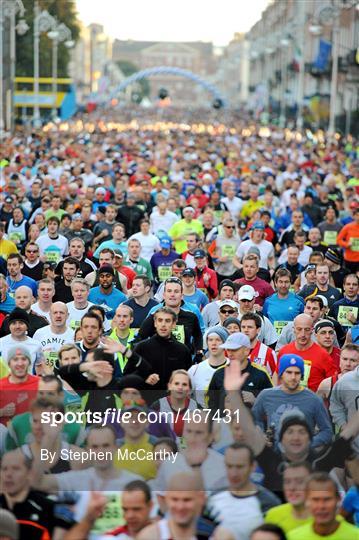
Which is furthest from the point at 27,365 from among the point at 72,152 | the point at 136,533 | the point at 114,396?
the point at 72,152

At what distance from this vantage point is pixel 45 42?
86375 millimetres

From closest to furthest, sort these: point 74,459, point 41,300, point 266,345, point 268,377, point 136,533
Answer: point 136,533 → point 74,459 → point 268,377 → point 266,345 → point 41,300

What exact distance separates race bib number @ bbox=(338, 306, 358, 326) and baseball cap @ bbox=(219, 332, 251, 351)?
3387mm

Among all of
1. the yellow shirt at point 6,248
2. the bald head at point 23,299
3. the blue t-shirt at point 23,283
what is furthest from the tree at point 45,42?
the bald head at point 23,299

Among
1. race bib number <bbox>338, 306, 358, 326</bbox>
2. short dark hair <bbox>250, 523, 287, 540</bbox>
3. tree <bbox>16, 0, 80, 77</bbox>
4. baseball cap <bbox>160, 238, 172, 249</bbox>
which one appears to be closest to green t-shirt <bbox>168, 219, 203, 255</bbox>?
baseball cap <bbox>160, 238, 172, 249</bbox>

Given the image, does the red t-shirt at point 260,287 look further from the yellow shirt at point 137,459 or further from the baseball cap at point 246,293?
the yellow shirt at point 137,459

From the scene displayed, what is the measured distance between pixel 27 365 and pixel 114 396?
0.78m

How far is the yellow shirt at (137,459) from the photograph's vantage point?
7.37m

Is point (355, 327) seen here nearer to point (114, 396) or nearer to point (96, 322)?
point (96, 322)

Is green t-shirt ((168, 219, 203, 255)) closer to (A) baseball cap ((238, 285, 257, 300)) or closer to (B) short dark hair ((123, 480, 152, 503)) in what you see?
(A) baseball cap ((238, 285, 257, 300))

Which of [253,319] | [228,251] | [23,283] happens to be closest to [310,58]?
[228,251]

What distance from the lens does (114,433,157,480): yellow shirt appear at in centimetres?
737

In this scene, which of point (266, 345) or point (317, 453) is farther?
point (266, 345)

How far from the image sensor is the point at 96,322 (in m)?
10.1
